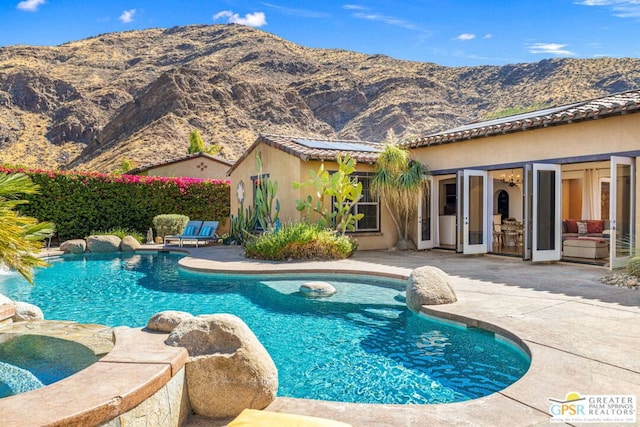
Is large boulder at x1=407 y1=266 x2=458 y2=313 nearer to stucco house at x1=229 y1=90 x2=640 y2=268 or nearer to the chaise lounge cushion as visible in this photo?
stucco house at x1=229 y1=90 x2=640 y2=268

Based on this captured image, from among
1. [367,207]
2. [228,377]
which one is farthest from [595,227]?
[228,377]

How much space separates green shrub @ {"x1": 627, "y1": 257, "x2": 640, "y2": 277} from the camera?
963cm

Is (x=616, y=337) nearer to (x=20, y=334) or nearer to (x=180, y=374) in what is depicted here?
(x=180, y=374)

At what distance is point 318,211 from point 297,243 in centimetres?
168

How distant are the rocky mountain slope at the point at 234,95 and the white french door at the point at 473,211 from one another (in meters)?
36.6

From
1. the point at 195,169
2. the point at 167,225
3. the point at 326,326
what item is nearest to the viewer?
the point at 326,326

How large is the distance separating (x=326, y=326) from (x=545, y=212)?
27.3ft

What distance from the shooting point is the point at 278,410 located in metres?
3.91

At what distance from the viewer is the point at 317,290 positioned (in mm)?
9500

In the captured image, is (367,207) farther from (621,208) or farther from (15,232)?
(15,232)

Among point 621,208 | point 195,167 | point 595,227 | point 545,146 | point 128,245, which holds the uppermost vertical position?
point 195,167

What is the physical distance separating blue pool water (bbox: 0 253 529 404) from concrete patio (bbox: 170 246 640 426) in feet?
1.31

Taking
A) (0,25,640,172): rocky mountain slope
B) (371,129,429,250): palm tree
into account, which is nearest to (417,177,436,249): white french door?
(371,129,429,250): palm tree

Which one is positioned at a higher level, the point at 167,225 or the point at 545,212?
the point at 545,212
